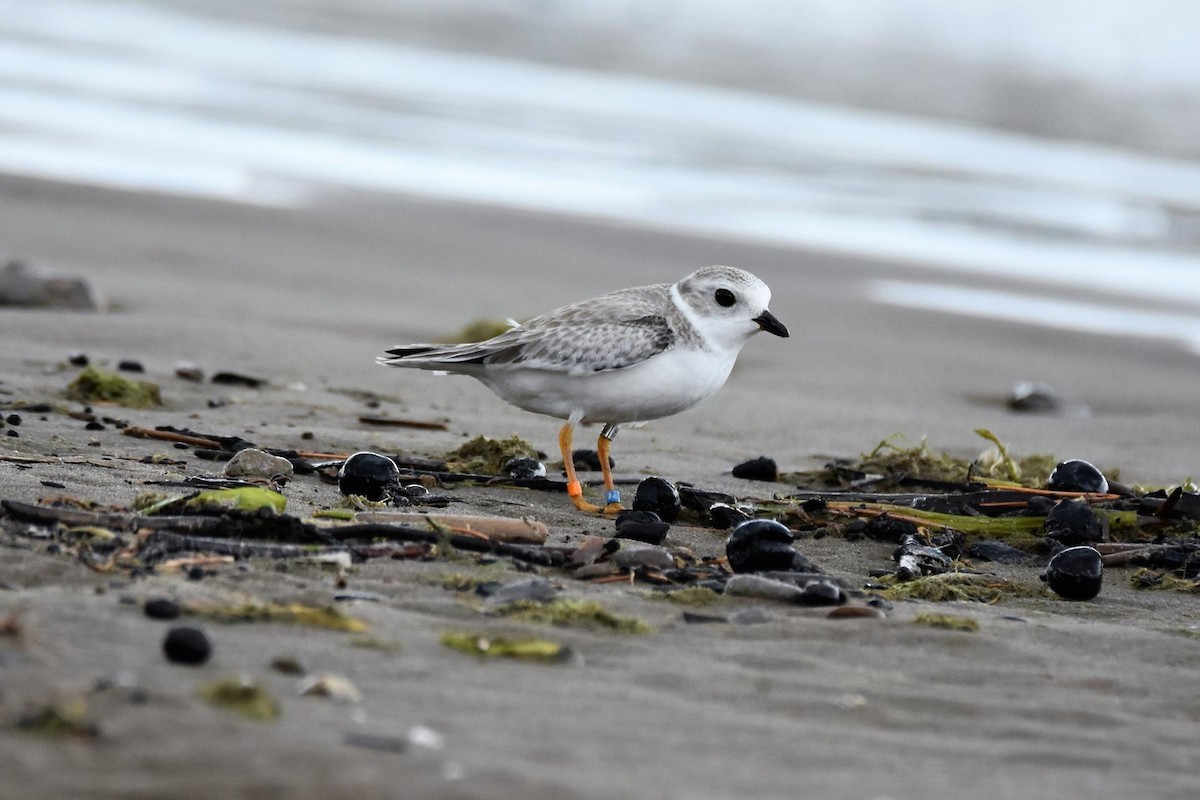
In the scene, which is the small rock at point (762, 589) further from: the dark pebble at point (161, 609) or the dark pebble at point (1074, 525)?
the dark pebble at point (161, 609)

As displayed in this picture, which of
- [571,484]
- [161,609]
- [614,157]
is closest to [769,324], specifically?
[571,484]

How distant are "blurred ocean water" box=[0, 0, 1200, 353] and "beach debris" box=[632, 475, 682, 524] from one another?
7345mm

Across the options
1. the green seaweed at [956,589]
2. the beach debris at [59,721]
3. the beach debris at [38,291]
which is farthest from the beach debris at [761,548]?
the beach debris at [38,291]

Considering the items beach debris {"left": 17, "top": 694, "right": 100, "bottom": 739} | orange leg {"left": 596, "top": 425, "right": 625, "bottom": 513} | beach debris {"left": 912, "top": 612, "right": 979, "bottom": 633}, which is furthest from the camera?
orange leg {"left": 596, "top": 425, "right": 625, "bottom": 513}

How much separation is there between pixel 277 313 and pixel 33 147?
7047 millimetres

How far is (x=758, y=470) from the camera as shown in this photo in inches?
266

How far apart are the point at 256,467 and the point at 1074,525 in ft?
10.4

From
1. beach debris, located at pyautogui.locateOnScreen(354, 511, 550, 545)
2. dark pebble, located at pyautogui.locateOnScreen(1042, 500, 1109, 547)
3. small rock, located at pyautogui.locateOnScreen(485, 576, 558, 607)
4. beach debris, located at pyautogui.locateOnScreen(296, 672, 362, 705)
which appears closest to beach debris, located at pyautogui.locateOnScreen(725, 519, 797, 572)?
beach debris, located at pyautogui.locateOnScreen(354, 511, 550, 545)

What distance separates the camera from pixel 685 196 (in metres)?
17.3

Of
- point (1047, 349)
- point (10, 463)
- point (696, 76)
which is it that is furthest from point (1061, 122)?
point (10, 463)

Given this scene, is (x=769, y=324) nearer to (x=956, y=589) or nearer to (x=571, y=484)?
(x=571, y=484)

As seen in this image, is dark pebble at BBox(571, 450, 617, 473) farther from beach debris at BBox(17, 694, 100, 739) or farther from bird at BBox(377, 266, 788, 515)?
beach debris at BBox(17, 694, 100, 739)

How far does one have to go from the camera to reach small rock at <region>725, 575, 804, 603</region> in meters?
4.52

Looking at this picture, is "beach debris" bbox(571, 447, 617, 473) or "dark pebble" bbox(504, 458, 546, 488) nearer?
"dark pebble" bbox(504, 458, 546, 488)
